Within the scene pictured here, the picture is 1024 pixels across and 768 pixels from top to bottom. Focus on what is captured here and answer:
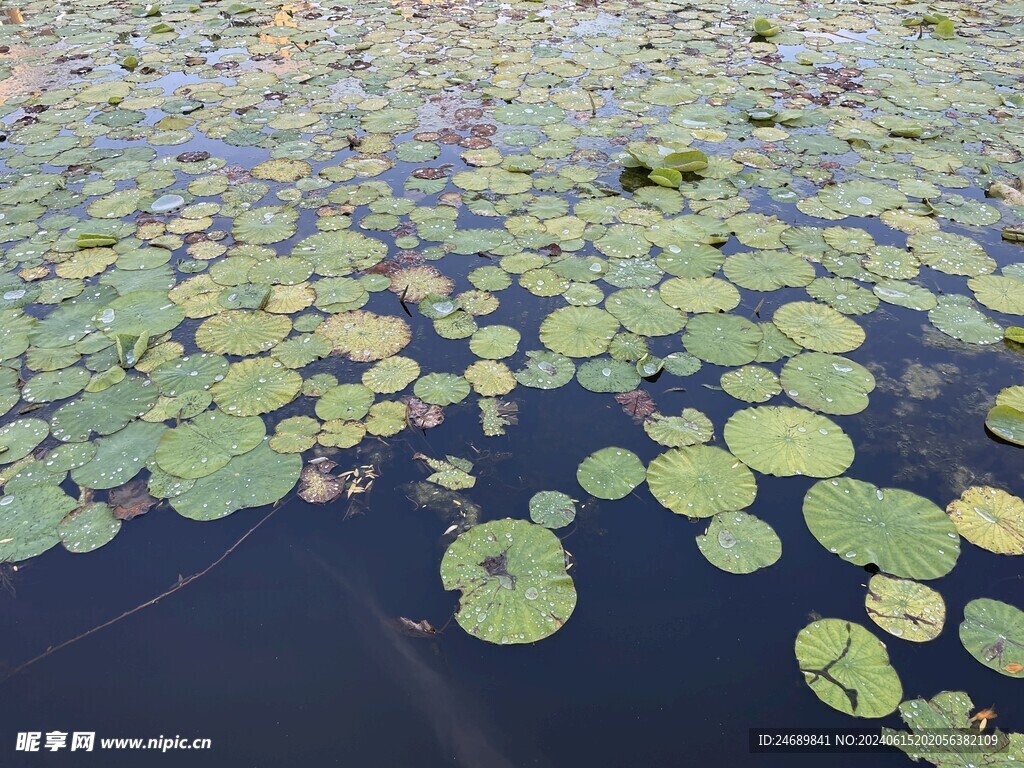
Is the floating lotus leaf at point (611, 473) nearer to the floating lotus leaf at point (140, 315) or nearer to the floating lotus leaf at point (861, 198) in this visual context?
the floating lotus leaf at point (140, 315)

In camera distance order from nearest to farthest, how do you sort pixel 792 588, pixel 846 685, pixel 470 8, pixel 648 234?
pixel 846 685 → pixel 792 588 → pixel 648 234 → pixel 470 8

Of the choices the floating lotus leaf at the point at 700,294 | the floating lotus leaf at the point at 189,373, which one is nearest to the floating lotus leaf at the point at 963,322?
the floating lotus leaf at the point at 700,294

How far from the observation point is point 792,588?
3137 mm

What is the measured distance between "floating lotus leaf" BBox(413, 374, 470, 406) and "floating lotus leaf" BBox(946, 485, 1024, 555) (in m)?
2.90

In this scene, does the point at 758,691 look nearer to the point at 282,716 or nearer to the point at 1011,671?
the point at 1011,671

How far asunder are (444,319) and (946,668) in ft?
11.8

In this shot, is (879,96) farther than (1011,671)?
Yes

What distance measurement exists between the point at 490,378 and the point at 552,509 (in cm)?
112

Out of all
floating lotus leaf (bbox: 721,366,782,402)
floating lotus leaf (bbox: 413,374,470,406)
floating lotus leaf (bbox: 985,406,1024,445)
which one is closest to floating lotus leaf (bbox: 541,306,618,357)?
floating lotus leaf (bbox: 413,374,470,406)

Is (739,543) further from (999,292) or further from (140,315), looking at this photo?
(140,315)

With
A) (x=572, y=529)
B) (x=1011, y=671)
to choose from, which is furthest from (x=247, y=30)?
(x=1011, y=671)

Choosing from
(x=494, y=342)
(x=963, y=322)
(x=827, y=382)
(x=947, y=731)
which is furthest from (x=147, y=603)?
(x=963, y=322)

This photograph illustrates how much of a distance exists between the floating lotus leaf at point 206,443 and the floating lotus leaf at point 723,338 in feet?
9.87

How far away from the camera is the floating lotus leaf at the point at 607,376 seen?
13.6 feet
